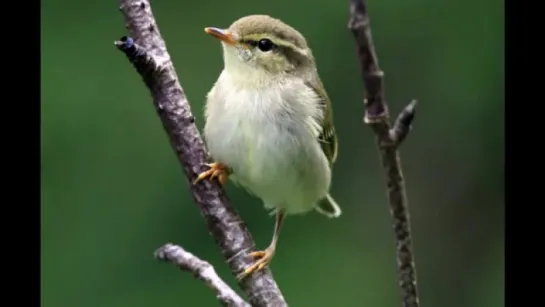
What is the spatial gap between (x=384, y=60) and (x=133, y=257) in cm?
244

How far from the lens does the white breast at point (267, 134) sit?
3066mm

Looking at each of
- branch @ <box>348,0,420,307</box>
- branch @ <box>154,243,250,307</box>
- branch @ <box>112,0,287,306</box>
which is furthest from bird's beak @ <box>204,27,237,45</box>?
branch @ <box>348,0,420,307</box>

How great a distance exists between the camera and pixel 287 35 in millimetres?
3295

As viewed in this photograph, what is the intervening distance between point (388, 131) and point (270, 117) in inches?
71.7

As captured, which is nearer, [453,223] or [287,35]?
[287,35]

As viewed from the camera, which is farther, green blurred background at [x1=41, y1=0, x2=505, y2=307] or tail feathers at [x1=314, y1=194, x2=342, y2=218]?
green blurred background at [x1=41, y1=0, x2=505, y2=307]

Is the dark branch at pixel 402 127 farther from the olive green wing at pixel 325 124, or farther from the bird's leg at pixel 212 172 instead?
the olive green wing at pixel 325 124

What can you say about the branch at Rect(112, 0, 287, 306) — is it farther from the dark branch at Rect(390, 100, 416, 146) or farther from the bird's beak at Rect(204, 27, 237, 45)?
the dark branch at Rect(390, 100, 416, 146)

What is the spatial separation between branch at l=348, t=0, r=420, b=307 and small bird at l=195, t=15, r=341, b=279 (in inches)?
58.6

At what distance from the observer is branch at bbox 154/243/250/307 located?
1.88 metres

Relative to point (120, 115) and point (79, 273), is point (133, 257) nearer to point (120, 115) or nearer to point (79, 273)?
point (79, 273)
